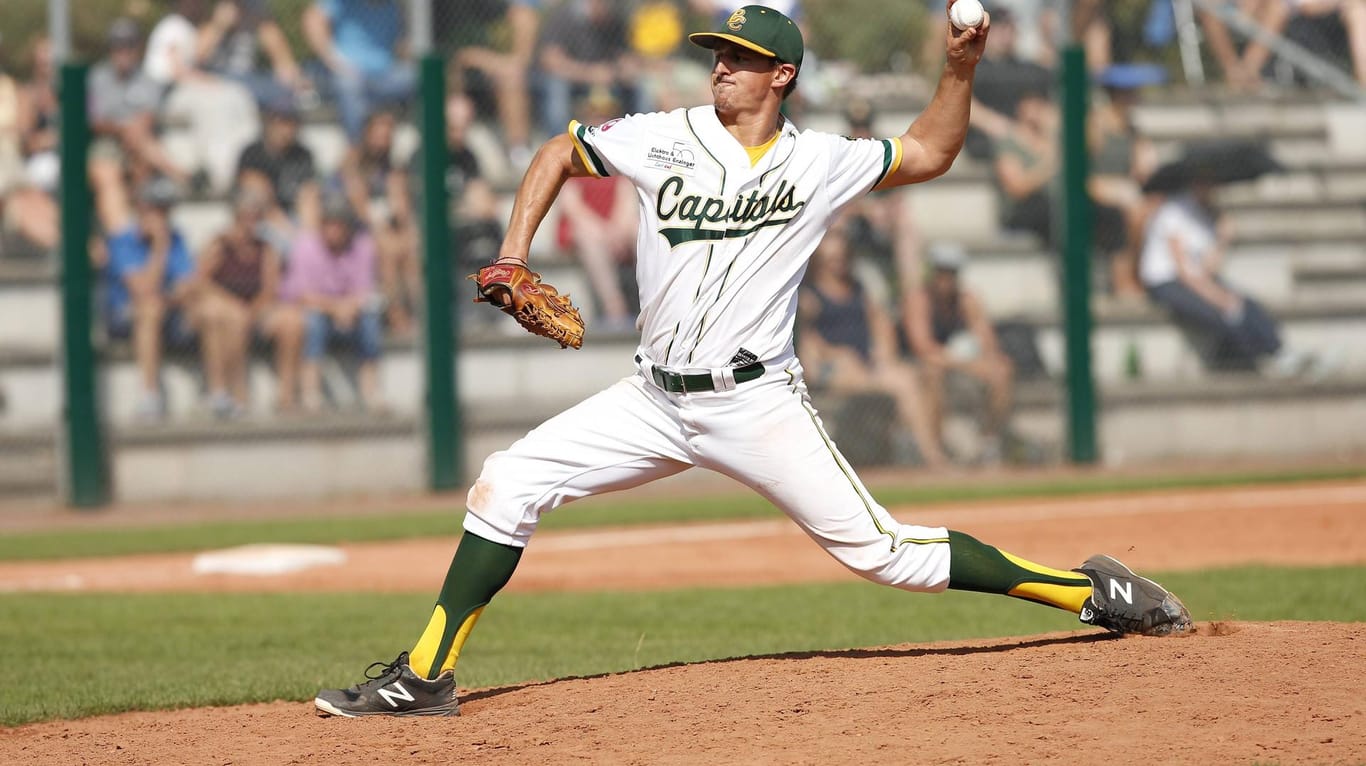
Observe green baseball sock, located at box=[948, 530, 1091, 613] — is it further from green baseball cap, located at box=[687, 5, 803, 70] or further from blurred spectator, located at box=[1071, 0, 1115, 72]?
blurred spectator, located at box=[1071, 0, 1115, 72]

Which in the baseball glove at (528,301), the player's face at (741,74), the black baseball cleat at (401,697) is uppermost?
the player's face at (741,74)

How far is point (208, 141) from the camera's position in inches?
535

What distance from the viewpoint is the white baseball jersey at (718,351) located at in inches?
192

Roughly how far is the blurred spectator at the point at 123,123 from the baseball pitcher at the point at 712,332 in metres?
9.12

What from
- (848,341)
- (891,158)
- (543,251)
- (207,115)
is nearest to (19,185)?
(207,115)

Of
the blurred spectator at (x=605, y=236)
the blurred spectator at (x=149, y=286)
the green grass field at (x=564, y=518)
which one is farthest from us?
the blurred spectator at (x=605, y=236)

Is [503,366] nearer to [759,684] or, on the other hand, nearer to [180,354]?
[180,354]

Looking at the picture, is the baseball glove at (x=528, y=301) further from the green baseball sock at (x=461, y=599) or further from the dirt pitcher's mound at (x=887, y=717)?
the dirt pitcher's mound at (x=887, y=717)

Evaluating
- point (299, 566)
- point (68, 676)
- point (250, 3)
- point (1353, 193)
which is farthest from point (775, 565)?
point (1353, 193)

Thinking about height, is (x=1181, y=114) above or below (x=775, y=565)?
above

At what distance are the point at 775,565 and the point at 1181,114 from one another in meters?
8.09

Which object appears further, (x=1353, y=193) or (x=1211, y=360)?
(x=1353, y=193)

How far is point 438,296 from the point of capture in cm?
1338

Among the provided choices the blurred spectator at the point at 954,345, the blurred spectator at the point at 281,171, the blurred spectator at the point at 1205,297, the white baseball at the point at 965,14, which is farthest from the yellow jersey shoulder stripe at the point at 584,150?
the blurred spectator at the point at 1205,297
